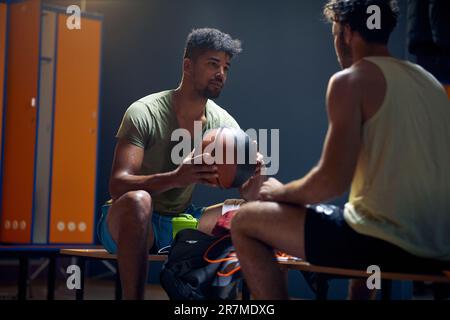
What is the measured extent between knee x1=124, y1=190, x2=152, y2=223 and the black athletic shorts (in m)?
0.79

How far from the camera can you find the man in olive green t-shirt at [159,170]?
8.39ft

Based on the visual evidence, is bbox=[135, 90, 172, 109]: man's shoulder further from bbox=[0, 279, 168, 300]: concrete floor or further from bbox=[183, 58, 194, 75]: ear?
bbox=[0, 279, 168, 300]: concrete floor

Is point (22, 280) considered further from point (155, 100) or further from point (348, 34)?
point (348, 34)

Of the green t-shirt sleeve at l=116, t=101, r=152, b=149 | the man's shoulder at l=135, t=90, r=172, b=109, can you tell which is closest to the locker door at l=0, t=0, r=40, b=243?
the man's shoulder at l=135, t=90, r=172, b=109

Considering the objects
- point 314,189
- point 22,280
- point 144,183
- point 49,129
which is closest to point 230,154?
point 144,183

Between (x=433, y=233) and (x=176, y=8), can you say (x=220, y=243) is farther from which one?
(x=176, y=8)

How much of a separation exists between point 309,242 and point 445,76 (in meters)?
1.18

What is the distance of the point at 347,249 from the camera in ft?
6.40

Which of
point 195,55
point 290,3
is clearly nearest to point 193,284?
point 195,55

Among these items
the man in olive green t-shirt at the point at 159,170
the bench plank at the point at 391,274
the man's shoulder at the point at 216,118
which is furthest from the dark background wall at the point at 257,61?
the bench plank at the point at 391,274

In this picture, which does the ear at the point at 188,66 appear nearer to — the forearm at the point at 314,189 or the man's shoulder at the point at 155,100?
the man's shoulder at the point at 155,100

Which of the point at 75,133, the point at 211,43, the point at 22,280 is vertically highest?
the point at 211,43

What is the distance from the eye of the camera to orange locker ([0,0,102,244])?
16.4 feet

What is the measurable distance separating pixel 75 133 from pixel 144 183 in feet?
8.71
